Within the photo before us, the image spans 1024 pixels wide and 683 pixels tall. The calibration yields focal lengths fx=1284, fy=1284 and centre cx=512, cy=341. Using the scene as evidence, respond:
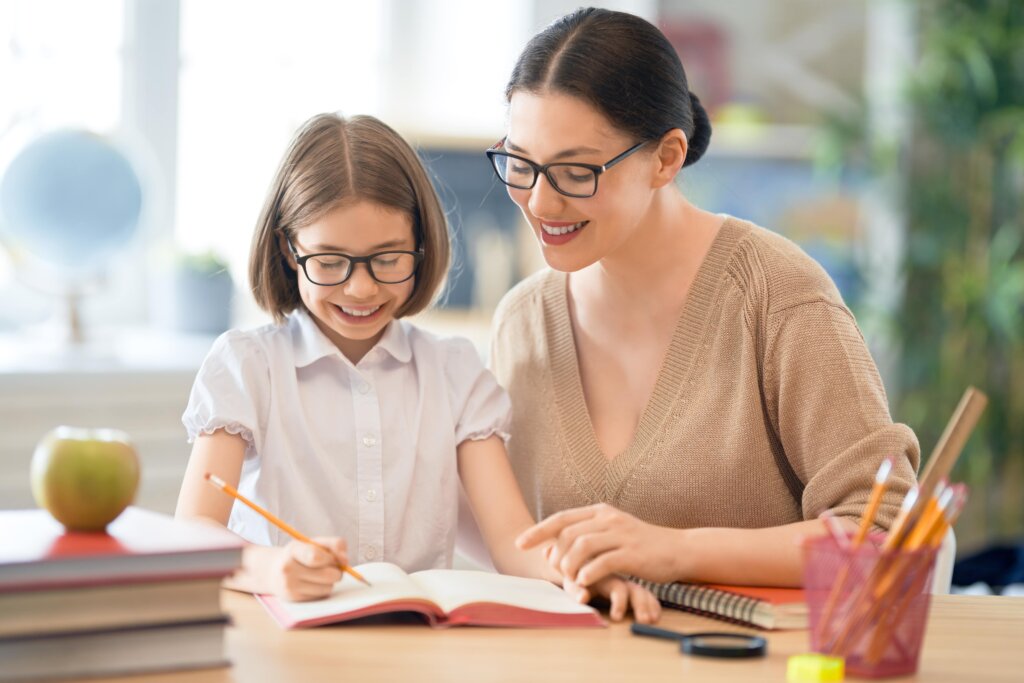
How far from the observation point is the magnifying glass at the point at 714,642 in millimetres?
1202

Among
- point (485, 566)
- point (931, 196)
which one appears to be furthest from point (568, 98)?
point (931, 196)

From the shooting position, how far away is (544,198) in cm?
163

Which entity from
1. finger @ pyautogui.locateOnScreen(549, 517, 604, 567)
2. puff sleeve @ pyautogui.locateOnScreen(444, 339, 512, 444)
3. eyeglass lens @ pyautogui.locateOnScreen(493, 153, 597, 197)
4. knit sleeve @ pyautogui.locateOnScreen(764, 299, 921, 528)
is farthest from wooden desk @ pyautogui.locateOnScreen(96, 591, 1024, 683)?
eyeglass lens @ pyautogui.locateOnScreen(493, 153, 597, 197)

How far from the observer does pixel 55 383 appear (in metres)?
2.96

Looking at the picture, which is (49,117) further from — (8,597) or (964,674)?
(964,674)

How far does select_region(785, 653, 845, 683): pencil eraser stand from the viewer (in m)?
1.12

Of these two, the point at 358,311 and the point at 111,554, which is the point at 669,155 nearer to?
the point at 358,311

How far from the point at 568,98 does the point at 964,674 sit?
0.84 meters

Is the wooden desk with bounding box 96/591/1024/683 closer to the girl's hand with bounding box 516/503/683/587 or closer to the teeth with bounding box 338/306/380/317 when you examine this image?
the girl's hand with bounding box 516/503/683/587

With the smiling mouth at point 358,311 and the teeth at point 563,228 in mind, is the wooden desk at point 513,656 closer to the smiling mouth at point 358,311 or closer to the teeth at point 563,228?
the smiling mouth at point 358,311

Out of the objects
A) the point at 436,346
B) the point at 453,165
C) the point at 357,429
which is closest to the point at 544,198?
the point at 436,346

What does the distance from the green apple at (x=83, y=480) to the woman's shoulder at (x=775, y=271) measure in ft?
3.05

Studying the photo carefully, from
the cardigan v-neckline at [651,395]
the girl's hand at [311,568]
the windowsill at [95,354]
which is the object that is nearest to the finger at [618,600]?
the girl's hand at [311,568]

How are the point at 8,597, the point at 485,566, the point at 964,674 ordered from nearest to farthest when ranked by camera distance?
the point at 8,597
the point at 964,674
the point at 485,566
